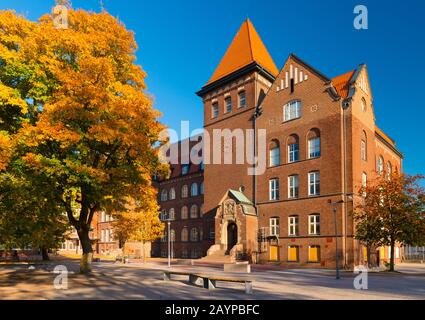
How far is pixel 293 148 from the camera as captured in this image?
39.8 m

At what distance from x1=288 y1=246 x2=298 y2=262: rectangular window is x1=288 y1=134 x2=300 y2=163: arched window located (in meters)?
8.77

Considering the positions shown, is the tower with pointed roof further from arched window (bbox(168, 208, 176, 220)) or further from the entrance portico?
arched window (bbox(168, 208, 176, 220))

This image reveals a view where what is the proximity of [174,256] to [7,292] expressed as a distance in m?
43.5

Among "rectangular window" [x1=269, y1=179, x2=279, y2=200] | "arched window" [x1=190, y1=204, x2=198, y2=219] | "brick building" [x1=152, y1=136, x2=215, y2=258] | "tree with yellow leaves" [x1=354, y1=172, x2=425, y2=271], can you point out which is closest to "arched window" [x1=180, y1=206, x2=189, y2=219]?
"brick building" [x1=152, y1=136, x2=215, y2=258]

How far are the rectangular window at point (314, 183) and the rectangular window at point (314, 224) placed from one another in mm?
2181

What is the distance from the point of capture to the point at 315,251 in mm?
36125

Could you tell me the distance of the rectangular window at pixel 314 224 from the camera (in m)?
36.3

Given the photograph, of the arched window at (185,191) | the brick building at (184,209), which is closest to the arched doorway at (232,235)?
the brick building at (184,209)

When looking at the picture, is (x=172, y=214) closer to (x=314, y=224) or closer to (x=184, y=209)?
(x=184, y=209)

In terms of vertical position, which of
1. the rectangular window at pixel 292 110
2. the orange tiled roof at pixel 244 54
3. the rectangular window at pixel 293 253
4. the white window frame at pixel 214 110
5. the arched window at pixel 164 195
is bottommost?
the rectangular window at pixel 293 253

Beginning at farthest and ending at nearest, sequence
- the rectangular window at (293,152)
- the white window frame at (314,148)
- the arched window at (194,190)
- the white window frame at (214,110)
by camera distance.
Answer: the arched window at (194,190)
the white window frame at (214,110)
the rectangular window at (293,152)
the white window frame at (314,148)

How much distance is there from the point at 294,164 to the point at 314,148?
2.66 meters

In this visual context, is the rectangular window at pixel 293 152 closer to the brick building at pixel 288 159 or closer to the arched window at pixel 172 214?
the brick building at pixel 288 159

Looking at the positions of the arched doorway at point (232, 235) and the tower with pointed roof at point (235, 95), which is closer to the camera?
the arched doorway at point (232, 235)
